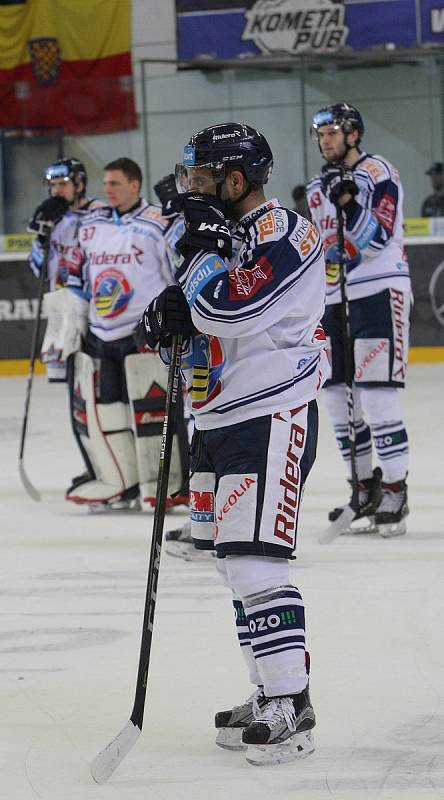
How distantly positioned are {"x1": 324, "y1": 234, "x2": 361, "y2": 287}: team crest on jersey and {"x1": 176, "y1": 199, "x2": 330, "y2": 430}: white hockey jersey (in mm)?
2145

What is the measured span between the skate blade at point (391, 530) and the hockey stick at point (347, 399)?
117mm

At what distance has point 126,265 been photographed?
5.38 metres

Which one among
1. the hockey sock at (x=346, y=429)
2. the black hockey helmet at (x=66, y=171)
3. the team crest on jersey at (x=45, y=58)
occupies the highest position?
the team crest on jersey at (x=45, y=58)

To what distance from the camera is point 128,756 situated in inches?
107

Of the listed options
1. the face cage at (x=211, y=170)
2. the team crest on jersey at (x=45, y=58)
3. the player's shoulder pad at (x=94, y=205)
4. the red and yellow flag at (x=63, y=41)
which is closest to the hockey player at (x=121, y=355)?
the player's shoulder pad at (x=94, y=205)

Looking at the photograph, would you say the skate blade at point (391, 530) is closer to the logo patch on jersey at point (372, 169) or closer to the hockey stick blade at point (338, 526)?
the hockey stick blade at point (338, 526)

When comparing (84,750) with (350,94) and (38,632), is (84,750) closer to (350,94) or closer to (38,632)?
(38,632)

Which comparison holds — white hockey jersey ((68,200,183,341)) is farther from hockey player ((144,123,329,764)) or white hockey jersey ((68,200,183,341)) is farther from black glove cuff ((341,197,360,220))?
hockey player ((144,123,329,764))

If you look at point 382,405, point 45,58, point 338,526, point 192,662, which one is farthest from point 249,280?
point 45,58

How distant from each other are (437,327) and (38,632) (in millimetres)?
6812

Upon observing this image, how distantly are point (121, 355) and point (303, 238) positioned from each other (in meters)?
2.87

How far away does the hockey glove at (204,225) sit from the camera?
2.63m

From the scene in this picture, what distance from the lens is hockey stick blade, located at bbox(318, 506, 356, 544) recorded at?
15.6 feet

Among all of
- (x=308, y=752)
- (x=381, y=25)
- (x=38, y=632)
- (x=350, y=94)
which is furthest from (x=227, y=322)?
(x=381, y=25)
